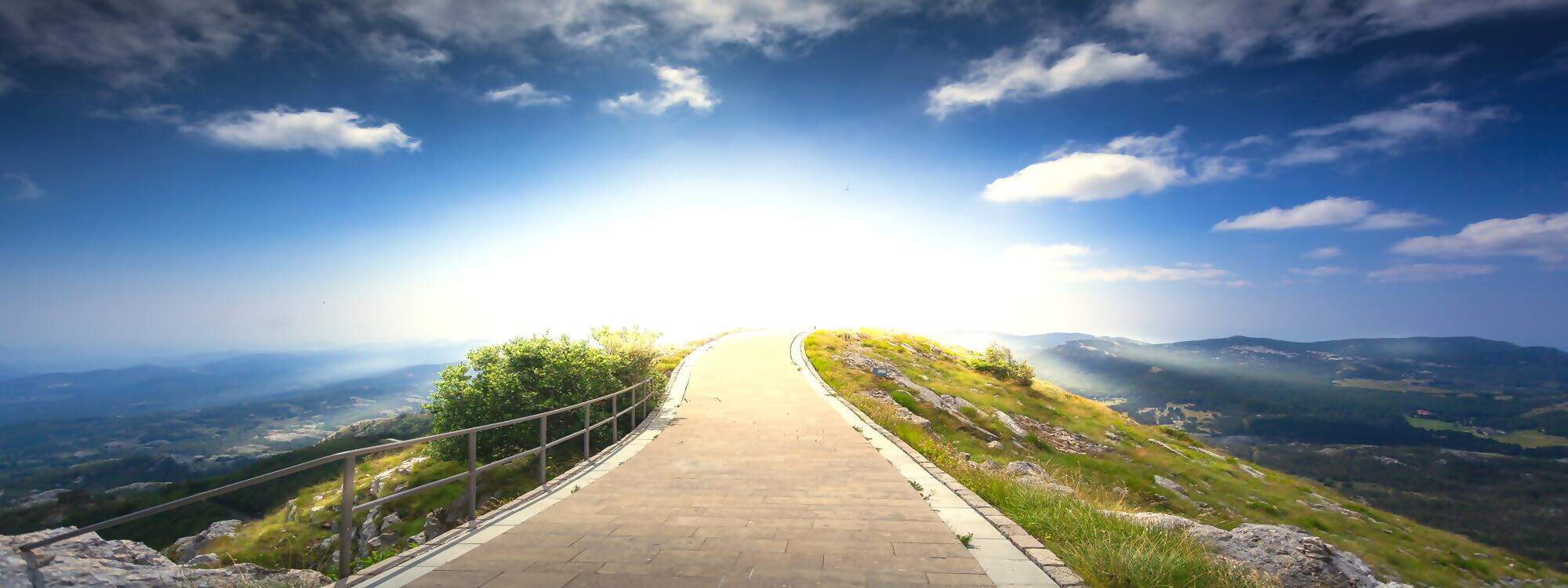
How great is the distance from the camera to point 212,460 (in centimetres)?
8362

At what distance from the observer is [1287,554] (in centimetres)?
734

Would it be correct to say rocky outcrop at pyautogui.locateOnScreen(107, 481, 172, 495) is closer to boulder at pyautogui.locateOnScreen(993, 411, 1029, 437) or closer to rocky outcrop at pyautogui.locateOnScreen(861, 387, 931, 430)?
rocky outcrop at pyautogui.locateOnScreen(861, 387, 931, 430)

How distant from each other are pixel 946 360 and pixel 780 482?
31153 mm

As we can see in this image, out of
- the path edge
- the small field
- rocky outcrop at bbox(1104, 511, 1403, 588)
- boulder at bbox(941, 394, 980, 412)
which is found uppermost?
the path edge

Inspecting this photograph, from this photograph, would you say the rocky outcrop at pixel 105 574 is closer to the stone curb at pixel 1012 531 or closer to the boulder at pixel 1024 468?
the stone curb at pixel 1012 531

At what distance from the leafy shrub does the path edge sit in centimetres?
2611

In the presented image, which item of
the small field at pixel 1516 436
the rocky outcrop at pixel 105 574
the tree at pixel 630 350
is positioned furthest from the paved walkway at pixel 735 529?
the small field at pixel 1516 436

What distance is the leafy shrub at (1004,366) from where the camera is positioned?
35188mm

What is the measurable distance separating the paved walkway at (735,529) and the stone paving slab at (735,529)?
0.02 m

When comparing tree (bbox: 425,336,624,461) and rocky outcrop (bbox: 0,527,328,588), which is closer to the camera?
rocky outcrop (bbox: 0,527,328,588)

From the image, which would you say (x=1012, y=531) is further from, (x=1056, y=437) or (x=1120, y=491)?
(x=1056, y=437)

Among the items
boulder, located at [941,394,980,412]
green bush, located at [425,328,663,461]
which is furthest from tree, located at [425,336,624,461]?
boulder, located at [941,394,980,412]

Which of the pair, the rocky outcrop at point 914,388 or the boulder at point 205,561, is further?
the rocky outcrop at point 914,388

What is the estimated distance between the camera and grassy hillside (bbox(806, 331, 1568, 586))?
18.9 feet
